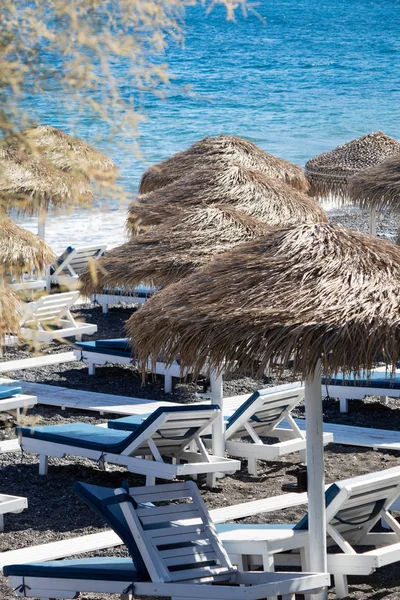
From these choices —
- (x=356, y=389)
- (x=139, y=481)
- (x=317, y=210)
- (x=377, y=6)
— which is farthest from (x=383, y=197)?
(x=377, y=6)

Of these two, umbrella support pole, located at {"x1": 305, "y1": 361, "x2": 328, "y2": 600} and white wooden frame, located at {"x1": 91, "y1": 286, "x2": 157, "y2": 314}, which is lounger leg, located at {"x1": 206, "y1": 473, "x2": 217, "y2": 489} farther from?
white wooden frame, located at {"x1": 91, "y1": 286, "x2": 157, "y2": 314}

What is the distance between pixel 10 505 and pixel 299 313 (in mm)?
2387

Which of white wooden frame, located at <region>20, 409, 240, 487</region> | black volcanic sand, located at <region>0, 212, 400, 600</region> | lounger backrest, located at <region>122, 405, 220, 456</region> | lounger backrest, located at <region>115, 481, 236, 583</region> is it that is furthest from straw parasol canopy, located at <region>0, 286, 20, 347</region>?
white wooden frame, located at <region>20, 409, 240, 487</region>

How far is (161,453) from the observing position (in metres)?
6.59

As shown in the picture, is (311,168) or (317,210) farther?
(311,168)

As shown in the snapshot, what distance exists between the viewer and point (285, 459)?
7461 millimetres

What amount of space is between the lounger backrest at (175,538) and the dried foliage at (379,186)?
8.09 metres

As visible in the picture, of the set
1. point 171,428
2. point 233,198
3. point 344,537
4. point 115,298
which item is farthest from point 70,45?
point 115,298

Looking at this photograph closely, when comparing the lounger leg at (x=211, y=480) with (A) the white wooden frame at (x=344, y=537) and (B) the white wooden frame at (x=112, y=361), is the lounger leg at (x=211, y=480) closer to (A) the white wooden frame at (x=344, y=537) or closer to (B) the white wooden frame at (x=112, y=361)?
(A) the white wooden frame at (x=344, y=537)

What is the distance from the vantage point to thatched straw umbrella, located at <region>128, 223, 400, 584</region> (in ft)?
14.0

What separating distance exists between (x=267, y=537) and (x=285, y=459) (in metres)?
2.83

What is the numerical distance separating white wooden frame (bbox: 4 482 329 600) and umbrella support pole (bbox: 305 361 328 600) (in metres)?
0.25

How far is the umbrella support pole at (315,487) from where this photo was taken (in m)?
4.59

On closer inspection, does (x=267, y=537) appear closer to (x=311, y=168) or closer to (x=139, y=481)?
(x=139, y=481)
